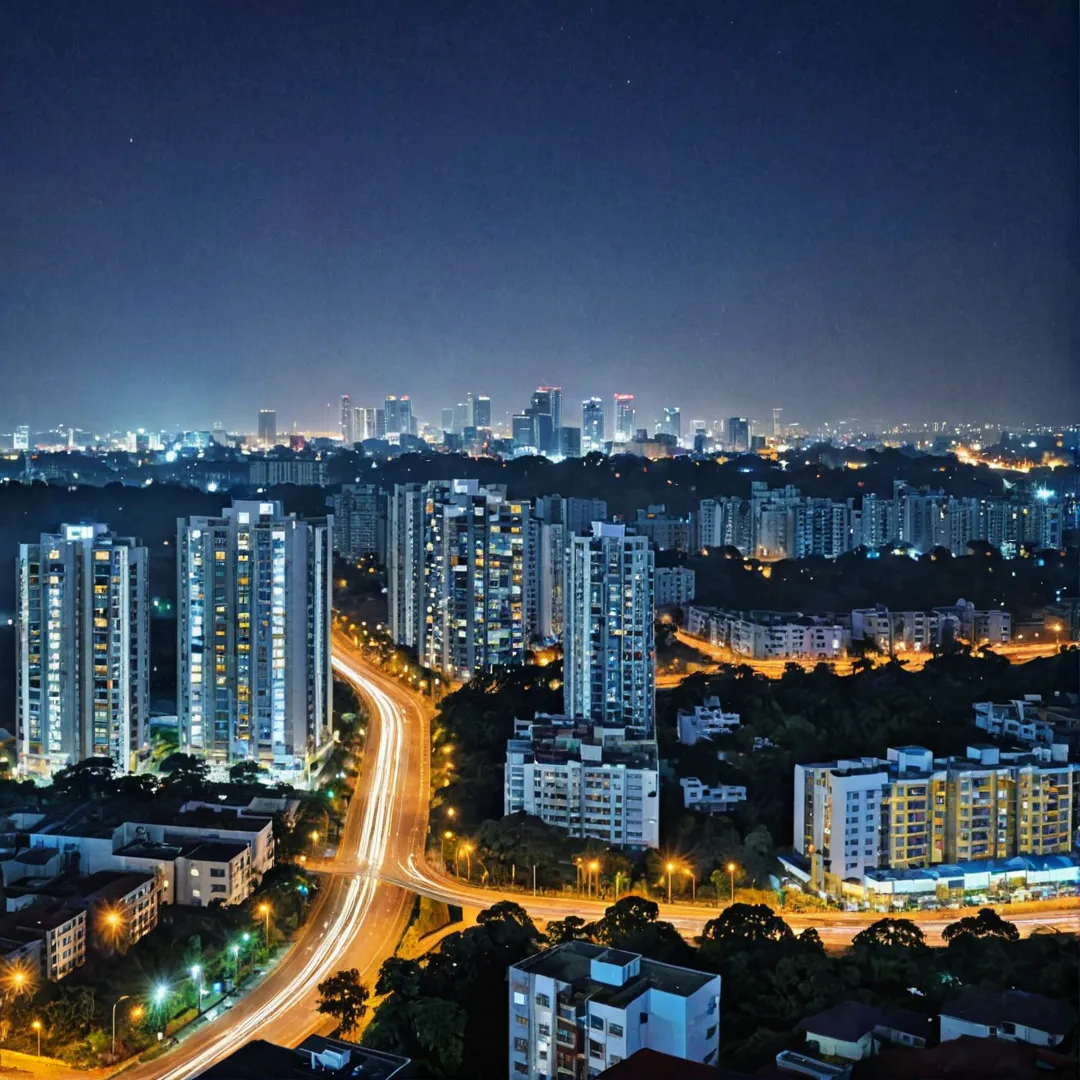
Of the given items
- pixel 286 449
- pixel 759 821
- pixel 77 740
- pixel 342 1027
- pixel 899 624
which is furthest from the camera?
pixel 286 449

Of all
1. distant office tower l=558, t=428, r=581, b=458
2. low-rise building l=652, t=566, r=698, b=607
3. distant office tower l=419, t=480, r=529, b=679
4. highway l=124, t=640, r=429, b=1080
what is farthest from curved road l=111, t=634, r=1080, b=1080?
distant office tower l=558, t=428, r=581, b=458

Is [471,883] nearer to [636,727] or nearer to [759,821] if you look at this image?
[759,821]

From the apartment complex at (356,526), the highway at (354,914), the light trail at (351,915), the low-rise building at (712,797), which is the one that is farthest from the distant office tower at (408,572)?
the low-rise building at (712,797)

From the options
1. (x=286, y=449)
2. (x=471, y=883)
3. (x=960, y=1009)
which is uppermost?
(x=286, y=449)

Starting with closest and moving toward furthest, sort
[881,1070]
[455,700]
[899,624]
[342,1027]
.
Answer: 1. [881,1070]
2. [342,1027]
3. [455,700]
4. [899,624]

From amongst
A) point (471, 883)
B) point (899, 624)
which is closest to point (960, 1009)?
point (471, 883)

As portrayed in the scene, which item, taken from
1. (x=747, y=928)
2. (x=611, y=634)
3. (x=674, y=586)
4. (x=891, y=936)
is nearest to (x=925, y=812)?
(x=891, y=936)

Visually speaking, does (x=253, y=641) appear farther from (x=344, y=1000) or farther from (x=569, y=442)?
(x=569, y=442)
